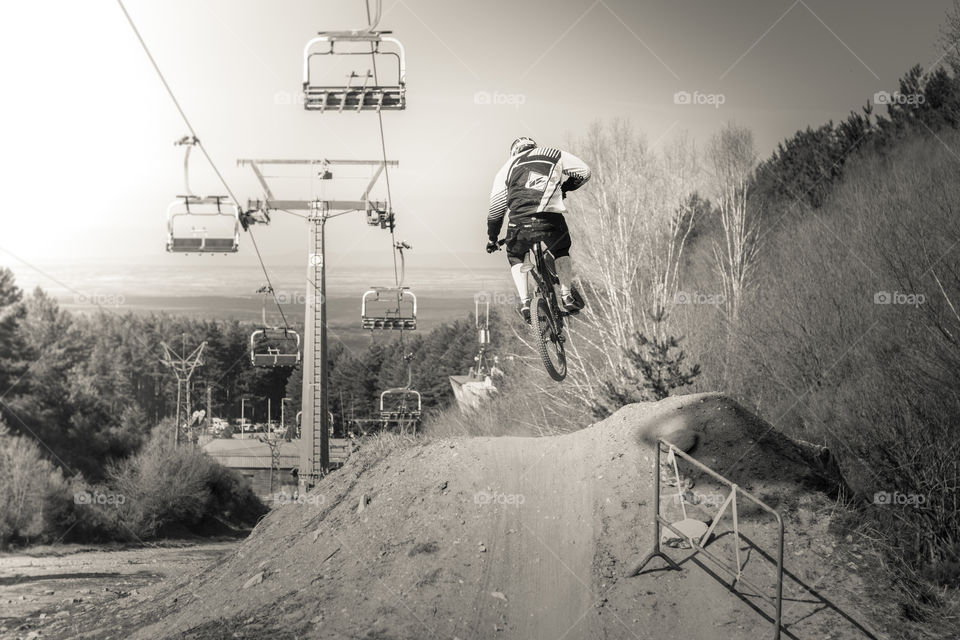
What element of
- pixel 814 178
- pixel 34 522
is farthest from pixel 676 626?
A: pixel 34 522

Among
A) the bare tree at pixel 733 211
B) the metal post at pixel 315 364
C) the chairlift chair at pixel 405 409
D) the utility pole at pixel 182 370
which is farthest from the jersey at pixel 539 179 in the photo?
the utility pole at pixel 182 370

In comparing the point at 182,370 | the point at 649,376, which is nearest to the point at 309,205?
the point at 649,376

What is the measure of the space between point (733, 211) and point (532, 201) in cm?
3157

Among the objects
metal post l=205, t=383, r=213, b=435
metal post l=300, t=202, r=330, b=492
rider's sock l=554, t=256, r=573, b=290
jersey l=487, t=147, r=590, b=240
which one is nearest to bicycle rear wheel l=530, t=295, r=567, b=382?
rider's sock l=554, t=256, r=573, b=290

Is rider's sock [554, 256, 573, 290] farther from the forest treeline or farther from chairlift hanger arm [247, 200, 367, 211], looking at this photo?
the forest treeline

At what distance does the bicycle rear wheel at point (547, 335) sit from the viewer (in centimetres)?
990

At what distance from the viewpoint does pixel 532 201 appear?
909cm

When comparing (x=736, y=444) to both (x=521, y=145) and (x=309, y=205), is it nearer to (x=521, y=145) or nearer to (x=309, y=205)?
(x=521, y=145)

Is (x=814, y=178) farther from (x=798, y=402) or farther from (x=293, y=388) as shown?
(x=293, y=388)

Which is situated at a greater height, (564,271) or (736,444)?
(564,271)

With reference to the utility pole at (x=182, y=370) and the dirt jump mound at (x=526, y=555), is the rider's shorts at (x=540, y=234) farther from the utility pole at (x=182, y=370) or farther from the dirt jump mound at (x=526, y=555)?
the utility pole at (x=182, y=370)

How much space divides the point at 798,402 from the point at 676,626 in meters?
14.8

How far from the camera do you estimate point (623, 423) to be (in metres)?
14.3

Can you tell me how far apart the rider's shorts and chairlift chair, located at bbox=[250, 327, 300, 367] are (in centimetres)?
2038
